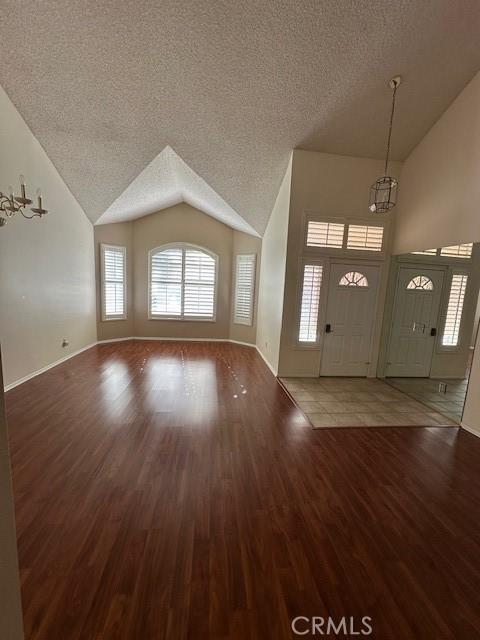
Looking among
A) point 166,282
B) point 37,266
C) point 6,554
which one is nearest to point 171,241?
point 166,282

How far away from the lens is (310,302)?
4672 mm

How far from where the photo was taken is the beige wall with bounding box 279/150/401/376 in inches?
172

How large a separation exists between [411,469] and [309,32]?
433 cm

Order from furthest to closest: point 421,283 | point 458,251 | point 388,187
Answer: point 421,283, point 388,187, point 458,251

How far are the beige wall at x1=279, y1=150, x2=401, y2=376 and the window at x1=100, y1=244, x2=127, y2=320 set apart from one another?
440cm

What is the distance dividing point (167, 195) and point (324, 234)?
3.52 metres

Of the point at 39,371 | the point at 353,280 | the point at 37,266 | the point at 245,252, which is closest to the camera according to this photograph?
the point at 37,266

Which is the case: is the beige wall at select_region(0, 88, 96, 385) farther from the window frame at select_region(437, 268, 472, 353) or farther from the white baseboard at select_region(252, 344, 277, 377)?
the window frame at select_region(437, 268, 472, 353)

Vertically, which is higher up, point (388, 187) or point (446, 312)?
point (388, 187)

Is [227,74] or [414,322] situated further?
[414,322]

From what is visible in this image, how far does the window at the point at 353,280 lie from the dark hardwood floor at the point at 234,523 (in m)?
2.45

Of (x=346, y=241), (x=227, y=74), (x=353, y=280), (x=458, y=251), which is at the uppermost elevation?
(x=227, y=74)

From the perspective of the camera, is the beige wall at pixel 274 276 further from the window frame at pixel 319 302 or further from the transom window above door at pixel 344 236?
the transom window above door at pixel 344 236

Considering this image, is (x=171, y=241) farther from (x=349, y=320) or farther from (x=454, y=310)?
(x=454, y=310)
